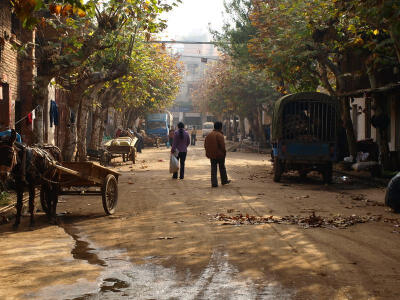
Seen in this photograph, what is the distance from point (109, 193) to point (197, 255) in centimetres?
440

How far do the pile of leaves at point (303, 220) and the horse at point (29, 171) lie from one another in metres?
3.04

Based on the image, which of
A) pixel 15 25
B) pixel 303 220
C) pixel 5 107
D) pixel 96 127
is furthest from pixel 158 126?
pixel 303 220

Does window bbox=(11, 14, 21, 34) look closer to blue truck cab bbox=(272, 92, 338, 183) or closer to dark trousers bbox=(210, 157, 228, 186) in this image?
dark trousers bbox=(210, 157, 228, 186)

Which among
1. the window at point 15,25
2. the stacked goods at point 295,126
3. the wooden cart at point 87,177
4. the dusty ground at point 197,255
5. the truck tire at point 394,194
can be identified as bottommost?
the dusty ground at point 197,255

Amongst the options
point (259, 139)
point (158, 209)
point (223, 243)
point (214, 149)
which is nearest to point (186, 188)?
point (214, 149)

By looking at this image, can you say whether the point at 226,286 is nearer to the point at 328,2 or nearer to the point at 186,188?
the point at 186,188

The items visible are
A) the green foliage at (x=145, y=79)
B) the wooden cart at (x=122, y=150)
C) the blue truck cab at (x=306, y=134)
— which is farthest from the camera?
the wooden cart at (x=122, y=150)

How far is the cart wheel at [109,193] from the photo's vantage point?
1075cm

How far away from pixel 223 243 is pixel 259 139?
41.9 meters

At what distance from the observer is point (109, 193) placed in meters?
11.3

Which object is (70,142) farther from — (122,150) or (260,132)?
(260,132)

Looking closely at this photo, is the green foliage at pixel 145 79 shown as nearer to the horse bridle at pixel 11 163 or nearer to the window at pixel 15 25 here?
the window at pixel 15 25

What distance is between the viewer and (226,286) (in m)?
5.73

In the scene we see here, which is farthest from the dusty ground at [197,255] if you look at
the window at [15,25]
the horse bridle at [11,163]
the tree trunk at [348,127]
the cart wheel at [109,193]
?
the tree trunk at [348,127]
